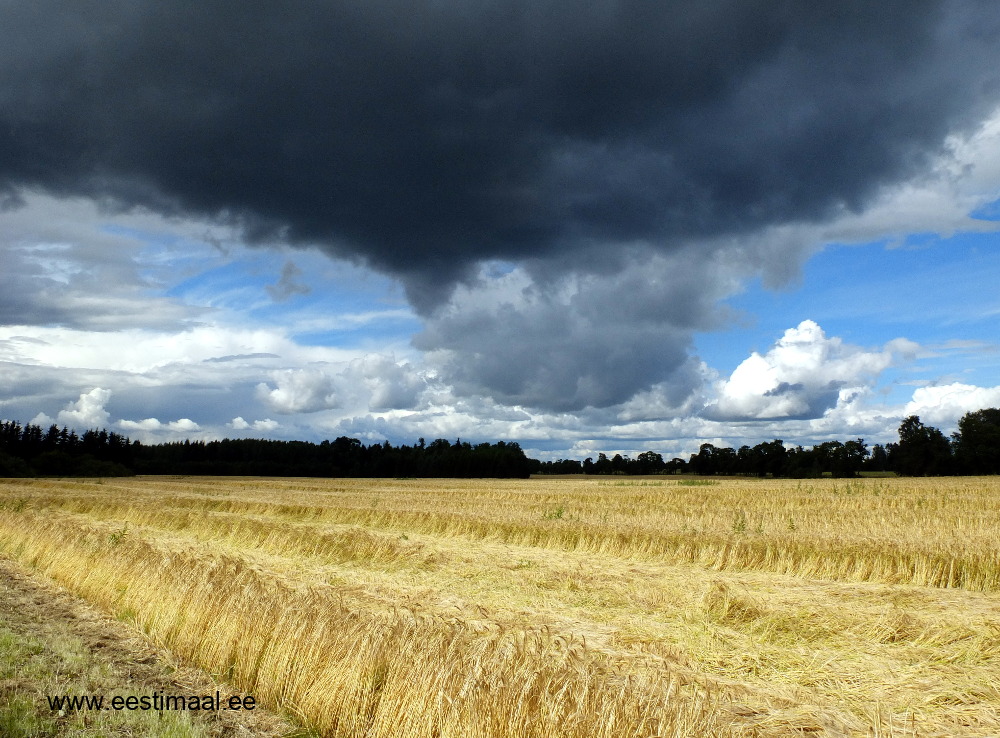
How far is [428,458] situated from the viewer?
481 ft

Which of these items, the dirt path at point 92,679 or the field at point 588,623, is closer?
the field at point 588,623

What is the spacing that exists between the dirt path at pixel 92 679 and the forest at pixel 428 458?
109m

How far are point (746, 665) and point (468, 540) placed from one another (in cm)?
1395

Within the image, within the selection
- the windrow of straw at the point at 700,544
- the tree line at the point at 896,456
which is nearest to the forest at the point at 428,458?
the tree line at the point at 896,456

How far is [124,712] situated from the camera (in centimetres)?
664

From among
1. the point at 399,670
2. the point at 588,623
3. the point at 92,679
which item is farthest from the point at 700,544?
the point at 92,679

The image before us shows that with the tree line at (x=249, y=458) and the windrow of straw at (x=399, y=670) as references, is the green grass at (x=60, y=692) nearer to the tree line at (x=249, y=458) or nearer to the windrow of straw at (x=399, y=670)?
the windrow of straw at (x=399, y=670)

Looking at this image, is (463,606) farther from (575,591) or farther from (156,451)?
(156,451)

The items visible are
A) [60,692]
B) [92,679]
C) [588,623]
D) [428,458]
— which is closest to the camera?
[60,692]

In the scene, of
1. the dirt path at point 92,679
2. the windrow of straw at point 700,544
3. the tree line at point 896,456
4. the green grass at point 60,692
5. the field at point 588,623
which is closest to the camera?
the field at point 588,623

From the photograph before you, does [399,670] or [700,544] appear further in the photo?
[700,544]

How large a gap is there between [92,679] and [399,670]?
4.18m

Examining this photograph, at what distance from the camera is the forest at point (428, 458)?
107125mm

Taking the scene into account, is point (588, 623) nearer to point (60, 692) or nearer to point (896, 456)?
point (60, 692)
